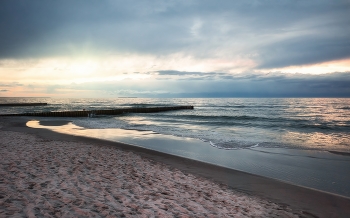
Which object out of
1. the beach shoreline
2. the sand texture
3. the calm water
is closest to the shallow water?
the beach shoreline

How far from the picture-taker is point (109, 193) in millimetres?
5301

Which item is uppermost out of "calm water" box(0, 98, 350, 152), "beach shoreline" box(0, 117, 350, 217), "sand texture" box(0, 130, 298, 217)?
"sand texture" box(0, 130, 298, 217)

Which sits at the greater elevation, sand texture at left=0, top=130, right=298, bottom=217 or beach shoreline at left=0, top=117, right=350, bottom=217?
sand texture at left=0, top=130, right=298, bottom=217

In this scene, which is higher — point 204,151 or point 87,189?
point 87,189

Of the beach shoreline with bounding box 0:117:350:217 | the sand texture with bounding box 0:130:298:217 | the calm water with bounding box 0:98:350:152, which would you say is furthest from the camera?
the calm water with bounding box 0:98:350:152

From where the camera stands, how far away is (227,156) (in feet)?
38.7

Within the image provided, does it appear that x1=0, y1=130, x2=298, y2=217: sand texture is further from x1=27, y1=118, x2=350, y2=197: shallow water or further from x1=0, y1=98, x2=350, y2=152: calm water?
x1=0, y1=98, x2=350, y2=152: calm water

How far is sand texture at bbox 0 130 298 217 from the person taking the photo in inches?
170

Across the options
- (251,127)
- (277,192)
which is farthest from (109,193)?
(251,127)

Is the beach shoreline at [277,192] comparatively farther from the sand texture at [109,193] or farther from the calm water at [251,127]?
the calm water at [251,127]

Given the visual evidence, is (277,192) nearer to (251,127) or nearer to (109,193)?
(109,193)

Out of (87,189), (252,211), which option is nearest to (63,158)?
(87,189)

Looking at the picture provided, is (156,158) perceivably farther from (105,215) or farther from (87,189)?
(105,215)

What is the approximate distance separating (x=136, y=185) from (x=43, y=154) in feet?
16.9
